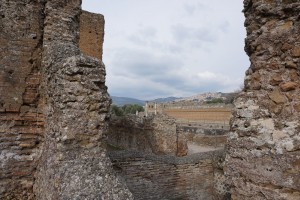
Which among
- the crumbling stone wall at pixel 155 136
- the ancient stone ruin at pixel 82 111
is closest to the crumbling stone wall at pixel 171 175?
the ancient stone ruin at pixel 82 111

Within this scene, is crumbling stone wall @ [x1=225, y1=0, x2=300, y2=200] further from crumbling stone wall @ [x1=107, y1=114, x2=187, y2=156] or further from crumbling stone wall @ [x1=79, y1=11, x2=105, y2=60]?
crumbling stone wall @ [x1=79, y1=11, x2=105, y2=60]

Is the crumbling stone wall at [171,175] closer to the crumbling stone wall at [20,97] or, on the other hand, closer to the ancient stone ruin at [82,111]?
the crumbling stone wall at [20,97]

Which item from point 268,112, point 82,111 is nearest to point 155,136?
point 82,111

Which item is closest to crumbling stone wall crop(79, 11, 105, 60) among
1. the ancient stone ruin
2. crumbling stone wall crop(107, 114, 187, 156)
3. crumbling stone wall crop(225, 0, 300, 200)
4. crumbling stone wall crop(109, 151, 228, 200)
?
crumbling stone wall crop(107, 114, 187, 156)

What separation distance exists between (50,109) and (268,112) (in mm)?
3312

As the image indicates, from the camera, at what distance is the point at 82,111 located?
4367 mm

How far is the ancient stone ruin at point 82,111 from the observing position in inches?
118

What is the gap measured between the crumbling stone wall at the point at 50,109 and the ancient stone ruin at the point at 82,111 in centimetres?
1

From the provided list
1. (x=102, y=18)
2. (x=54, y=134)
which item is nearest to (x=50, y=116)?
(x=54, y=134)

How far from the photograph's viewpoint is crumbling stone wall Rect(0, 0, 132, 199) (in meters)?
4.01

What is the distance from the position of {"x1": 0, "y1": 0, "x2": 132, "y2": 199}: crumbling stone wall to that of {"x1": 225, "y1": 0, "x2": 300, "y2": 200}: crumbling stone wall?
1470 millimetres

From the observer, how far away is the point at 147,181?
29.7ft

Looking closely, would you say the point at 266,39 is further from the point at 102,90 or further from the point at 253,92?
the point at 102,90

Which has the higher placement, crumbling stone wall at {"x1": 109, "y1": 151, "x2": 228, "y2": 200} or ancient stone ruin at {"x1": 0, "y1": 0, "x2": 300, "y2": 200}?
ancient stone ruin at {"x1": 0, "y1": 0, "x2": 300, "y2": 200}
